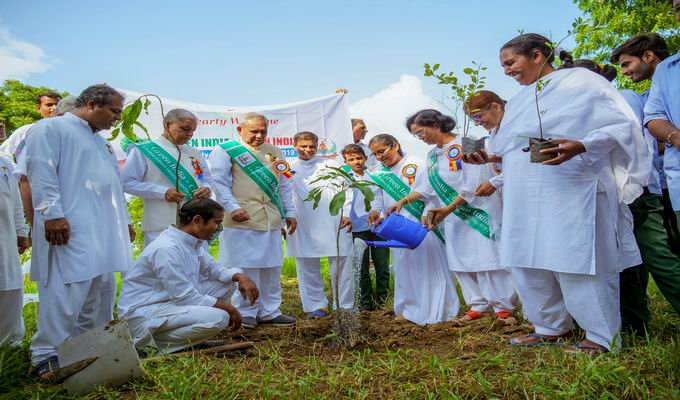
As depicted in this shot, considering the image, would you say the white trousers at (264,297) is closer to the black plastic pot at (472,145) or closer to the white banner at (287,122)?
the black plastic pot at (472,145)

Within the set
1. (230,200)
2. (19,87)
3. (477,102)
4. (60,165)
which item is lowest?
(230,200)

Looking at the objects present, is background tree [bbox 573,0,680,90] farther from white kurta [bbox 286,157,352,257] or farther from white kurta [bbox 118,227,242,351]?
white kurta [bbox 118,227,242,351]

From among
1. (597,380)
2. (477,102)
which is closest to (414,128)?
(477,102)

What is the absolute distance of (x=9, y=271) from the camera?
346cm

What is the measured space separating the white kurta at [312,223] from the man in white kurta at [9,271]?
2.19m

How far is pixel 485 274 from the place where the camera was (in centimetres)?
414

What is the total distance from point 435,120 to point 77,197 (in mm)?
2585

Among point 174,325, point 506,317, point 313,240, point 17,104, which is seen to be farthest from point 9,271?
point 17,104

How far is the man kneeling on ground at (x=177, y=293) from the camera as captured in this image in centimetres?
323

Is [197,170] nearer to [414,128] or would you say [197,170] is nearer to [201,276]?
[201,276]

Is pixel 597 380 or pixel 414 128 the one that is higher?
pixel 414 128

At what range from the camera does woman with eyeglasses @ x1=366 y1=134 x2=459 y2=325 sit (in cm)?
436

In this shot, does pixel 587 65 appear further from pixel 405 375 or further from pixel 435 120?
pixel 405 375

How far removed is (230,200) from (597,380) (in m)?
3.02
